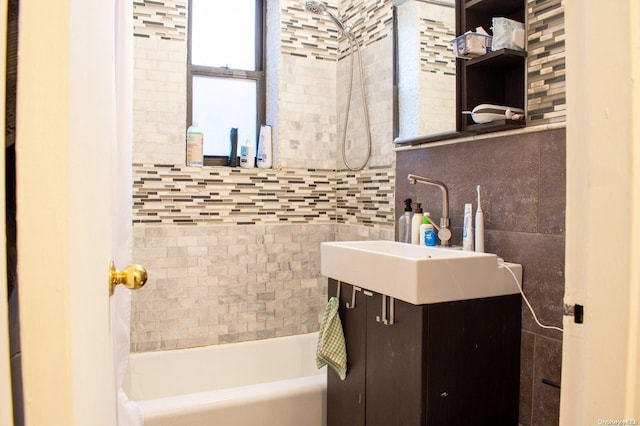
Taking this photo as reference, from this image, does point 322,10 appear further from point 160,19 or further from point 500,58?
point 500,58

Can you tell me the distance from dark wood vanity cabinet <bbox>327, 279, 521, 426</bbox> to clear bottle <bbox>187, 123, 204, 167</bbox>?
139cm

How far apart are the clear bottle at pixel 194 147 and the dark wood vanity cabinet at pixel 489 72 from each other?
4.92 feet

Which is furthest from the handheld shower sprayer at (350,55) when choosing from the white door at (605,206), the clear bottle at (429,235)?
the white door at (605,206)

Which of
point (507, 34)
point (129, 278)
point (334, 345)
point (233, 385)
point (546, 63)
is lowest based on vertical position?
point (233, 385)

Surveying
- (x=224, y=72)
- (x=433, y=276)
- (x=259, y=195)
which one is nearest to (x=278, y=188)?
(x=259, y=195)

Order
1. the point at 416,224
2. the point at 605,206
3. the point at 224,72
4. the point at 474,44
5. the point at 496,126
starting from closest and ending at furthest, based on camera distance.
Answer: the point at 605,206 < the point at 496,126 < the point at 474,44 < the point at 416,224 < the point at 224,72

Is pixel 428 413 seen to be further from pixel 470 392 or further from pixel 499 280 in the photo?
pixel 499 280

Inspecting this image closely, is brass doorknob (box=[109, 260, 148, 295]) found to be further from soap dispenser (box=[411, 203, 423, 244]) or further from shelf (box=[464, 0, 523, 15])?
shelf (box=[464, 0, 523, 15])

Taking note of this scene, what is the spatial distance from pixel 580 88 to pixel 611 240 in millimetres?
241

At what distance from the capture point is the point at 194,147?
8.99 ft

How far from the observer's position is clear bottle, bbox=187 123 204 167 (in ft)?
8.98

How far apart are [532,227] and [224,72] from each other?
2133 millimetres

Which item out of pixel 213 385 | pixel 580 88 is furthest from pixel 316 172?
pixel 580 88

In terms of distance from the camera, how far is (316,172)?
10.1 feet
